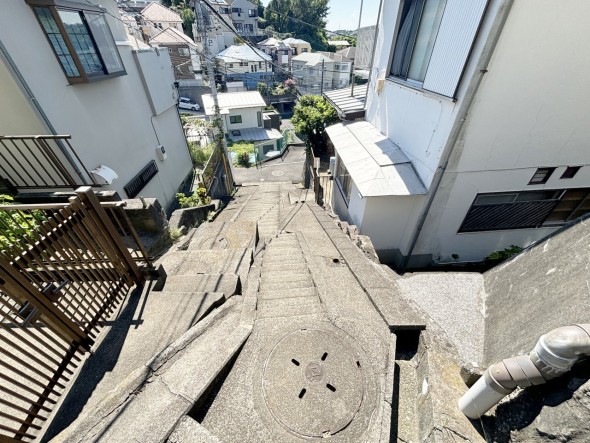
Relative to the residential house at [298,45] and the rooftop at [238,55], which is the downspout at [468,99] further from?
the residential house at [298,45]

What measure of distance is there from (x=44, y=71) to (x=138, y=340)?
6627 millimetres

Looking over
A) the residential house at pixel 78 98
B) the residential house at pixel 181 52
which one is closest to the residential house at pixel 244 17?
the residential house at pixel 181 52

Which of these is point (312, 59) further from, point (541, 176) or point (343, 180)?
point (541, 176)

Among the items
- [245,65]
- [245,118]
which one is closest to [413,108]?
[245,118]

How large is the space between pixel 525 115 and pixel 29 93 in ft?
33.3

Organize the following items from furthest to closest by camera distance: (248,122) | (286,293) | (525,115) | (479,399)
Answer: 1. (248,122)
2. (525,115)
3. (286,293)
4. (479,399)

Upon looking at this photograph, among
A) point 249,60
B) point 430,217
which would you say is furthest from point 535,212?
point 249,60

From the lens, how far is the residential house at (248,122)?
25925mm

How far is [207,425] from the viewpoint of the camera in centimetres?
229

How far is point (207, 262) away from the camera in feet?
16.9

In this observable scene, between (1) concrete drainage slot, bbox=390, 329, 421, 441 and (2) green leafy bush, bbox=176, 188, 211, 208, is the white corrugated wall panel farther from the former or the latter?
(2) green leafy bush, bbox=176, 188, 211, 208

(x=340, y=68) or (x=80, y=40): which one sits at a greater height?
(x=80, y=40)

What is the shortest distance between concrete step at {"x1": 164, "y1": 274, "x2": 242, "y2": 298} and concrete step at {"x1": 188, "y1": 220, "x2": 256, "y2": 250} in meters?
2.35

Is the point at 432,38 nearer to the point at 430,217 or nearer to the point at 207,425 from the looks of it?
the point at 430,217
